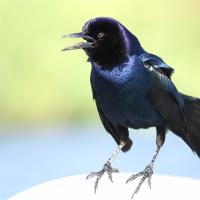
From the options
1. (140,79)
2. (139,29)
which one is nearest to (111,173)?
(140,79)

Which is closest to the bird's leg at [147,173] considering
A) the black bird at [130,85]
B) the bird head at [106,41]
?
the black bird at [130,85]

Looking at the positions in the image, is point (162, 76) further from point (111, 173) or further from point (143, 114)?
point (111, 173)

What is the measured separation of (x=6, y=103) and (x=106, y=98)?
1.01 metres

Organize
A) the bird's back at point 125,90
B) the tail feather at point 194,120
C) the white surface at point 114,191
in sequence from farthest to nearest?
the tail feather at point 194,120 < the bird's back at point 125,90 < the white surface at point 114,191

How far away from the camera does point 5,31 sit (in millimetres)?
2924

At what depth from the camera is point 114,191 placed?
1746 millimetres

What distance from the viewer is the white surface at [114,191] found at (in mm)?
1719

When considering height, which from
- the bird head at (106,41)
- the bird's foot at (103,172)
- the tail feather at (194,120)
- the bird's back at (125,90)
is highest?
the bird head at (106,41)

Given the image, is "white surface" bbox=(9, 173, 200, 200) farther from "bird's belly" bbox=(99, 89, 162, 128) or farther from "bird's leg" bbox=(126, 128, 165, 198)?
"bird's belly" bbox=(99, 89, 162, 128)

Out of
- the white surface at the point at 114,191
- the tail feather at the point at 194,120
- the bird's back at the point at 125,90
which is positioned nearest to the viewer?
the white surface at the point at 114,191

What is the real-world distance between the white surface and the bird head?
0.26 m

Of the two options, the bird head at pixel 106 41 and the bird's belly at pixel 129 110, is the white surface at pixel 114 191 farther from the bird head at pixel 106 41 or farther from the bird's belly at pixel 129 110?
the bird head at pixel 106 41

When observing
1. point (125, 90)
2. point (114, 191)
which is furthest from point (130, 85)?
point (114, 191)

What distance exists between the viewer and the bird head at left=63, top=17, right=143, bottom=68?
5.83 feet
